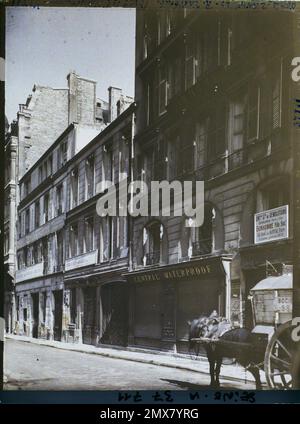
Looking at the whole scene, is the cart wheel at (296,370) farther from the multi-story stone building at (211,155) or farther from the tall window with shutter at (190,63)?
the tall window with shutter at (190,63)

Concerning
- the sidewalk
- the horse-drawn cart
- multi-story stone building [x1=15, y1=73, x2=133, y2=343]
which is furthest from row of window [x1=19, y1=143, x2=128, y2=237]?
the horse-drawn cart

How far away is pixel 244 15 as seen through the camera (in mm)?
6297

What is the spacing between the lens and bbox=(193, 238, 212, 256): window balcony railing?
265 inches

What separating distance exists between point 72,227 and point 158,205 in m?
1.47

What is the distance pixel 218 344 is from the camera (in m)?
6.30

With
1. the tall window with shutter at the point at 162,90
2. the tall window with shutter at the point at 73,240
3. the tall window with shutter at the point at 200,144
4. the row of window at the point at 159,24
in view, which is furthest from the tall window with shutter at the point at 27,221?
the row of window at the point at 159,24

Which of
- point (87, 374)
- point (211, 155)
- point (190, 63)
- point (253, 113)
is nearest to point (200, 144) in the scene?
point (211, 155)

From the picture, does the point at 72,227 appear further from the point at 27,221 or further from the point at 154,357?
the point at 154,357

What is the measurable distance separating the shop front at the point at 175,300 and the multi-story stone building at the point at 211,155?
1 cm

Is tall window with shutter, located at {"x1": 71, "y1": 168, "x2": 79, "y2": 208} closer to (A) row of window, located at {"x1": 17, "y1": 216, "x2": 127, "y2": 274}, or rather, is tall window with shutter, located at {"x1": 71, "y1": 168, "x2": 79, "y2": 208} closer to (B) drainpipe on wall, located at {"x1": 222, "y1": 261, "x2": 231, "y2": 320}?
(A) row of window, located at {"x1": 17, "y1": 216, "x2": 127, "y2": 274}

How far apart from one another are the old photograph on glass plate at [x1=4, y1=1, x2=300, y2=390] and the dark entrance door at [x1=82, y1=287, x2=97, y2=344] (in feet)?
0.06
